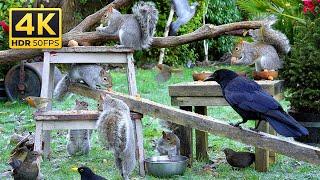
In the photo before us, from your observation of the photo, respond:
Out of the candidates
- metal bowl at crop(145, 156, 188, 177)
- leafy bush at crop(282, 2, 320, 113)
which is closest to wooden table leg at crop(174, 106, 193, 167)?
metal bowl at crop(145, 156, 188, 177)

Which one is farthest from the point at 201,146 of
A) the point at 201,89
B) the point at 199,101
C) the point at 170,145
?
the point at 201,89

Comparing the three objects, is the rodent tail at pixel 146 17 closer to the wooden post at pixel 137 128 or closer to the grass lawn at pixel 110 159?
the wooden post at pixel 137 128

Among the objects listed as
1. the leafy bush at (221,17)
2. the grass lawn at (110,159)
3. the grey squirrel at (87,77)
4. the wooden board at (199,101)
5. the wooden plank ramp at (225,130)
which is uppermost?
the leafy bush at (221,17)

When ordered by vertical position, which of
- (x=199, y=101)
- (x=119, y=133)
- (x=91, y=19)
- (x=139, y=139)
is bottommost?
(x=139, y=139)

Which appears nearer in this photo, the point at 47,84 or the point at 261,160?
the point at 261,160

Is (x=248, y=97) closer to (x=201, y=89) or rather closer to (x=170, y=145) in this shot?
(x=201, y=89)

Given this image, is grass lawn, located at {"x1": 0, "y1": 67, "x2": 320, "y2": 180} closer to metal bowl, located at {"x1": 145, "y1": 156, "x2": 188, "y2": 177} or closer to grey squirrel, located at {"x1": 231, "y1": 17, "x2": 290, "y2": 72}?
metal bowl, located at {"x1": 145, "y1": 156, "x2": 188, "y2": 177}

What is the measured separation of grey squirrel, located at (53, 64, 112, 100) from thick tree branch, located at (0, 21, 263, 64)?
0.45 meters

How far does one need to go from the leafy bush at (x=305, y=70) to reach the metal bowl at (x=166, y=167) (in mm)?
1297

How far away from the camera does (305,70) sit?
641 cm

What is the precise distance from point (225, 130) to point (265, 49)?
1.68 meters

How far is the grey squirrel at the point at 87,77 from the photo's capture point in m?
6.31

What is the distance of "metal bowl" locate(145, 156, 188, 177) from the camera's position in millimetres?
5816

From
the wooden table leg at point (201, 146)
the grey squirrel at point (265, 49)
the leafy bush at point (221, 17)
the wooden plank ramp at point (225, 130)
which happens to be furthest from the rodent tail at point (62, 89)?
the leafy bush at point (221, 17)
